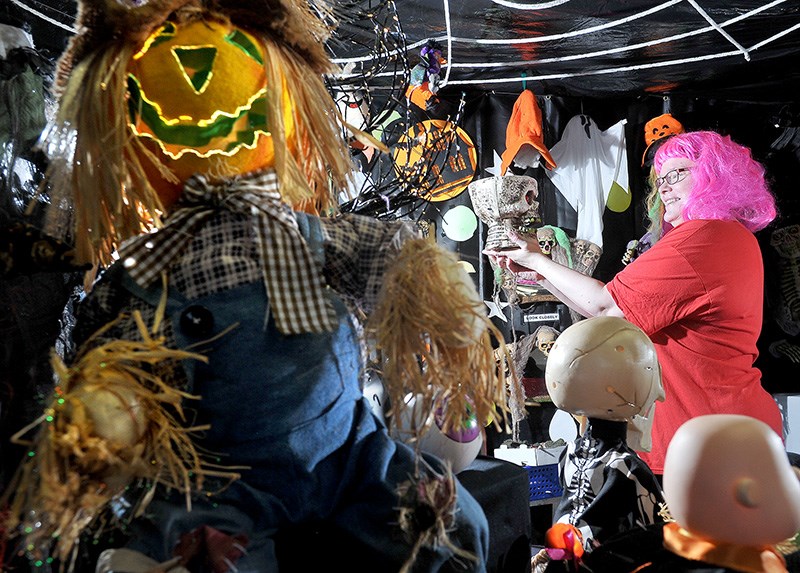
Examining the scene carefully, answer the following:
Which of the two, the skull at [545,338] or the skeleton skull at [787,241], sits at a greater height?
the skeleton skull at [787,241]

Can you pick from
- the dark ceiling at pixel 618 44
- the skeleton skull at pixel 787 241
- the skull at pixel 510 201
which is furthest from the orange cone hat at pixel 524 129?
the skeleton skull at pixel 787 241

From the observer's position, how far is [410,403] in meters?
0.99

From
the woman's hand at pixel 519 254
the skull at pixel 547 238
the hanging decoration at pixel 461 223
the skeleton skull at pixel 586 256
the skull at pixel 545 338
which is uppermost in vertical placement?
the woman's hand at pixel 519 254

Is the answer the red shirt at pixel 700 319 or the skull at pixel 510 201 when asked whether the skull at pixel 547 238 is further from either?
the red shirt at pixel 700 319

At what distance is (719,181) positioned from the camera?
2078 mm

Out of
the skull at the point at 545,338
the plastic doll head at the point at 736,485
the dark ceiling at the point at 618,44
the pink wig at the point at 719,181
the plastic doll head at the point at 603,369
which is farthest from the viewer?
the skull at the point at 545,338

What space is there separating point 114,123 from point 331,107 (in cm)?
30

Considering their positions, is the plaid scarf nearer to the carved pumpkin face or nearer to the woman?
the carved pumpkin face

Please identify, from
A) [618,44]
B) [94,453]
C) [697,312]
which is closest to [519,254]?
[697,312]

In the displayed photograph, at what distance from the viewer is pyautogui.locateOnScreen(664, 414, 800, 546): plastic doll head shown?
0.84 m

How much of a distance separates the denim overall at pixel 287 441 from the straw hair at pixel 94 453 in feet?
0.13

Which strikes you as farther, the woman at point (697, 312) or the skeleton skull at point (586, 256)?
the skeleton skull at point (586, 256)

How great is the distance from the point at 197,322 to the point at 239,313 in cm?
5

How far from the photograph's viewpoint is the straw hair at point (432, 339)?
0.86 metres
